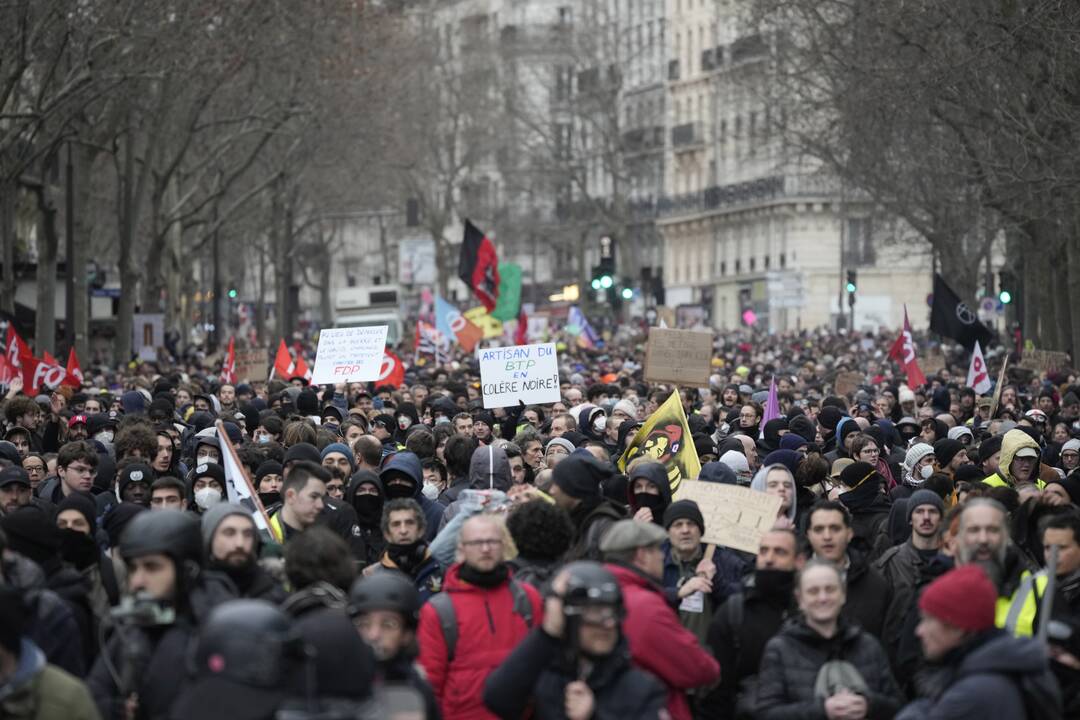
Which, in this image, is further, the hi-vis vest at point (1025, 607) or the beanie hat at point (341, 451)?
the beanie hat at point (341, 451)

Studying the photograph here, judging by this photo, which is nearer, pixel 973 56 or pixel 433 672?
pixel 433 672

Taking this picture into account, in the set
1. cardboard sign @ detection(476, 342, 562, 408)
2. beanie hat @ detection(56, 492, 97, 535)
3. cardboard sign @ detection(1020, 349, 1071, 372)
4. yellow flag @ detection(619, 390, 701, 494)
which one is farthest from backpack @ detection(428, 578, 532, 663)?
cardboard sign @ detection(1020, 349, 1071, 372)

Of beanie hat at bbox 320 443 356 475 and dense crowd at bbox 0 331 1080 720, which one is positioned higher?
beanie hat at bbox 320 443 356 475

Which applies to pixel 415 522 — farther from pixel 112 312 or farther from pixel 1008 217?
pixel 112 312

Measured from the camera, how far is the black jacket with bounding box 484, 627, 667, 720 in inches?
270

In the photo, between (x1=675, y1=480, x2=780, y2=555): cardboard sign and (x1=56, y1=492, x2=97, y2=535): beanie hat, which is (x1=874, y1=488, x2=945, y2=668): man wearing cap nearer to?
(x1=675, y1=480, x2=780, y2=555): cardboard sign

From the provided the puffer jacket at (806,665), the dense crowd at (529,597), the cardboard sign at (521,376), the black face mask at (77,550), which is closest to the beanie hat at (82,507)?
the dense crowd at (529,597)

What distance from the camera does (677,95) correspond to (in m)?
102

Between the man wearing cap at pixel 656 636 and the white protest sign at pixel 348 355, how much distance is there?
547 inches

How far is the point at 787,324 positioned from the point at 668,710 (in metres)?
81.0

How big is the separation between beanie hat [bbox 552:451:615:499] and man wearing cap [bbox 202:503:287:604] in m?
1.80

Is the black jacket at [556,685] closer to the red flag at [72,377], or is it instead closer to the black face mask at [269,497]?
the black face mask at [269,497]

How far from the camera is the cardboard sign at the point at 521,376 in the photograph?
62.2ft

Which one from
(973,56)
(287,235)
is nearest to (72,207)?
(973,56)
